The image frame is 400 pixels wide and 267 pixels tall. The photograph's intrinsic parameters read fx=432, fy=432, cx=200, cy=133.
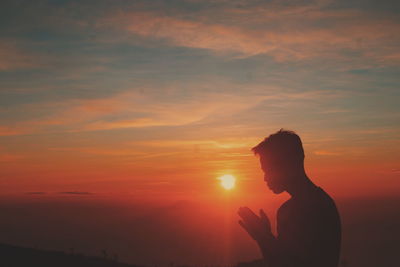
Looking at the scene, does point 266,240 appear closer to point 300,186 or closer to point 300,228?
point 300,228

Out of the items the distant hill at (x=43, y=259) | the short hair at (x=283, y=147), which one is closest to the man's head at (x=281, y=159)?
the short hair at (x=283, y=147)

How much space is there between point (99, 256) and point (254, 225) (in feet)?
28.7

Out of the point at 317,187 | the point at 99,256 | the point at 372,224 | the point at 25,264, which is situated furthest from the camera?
the point at 372,224

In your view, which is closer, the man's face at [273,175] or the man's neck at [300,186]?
the man's neck at [300,186]

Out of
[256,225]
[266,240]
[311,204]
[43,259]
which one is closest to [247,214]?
[256,225]

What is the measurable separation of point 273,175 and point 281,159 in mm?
180

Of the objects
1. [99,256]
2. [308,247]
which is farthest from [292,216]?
[99,256]

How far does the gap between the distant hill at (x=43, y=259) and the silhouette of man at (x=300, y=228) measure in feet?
25.3

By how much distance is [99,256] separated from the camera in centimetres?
1162

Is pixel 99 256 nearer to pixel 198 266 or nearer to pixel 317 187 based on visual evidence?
pixel 198 266

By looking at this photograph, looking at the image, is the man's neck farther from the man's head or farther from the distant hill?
the distant hill

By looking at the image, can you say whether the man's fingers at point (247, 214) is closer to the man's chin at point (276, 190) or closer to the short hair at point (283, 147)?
the man's chin at point (276, 190)

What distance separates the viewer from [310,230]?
3.84 metres

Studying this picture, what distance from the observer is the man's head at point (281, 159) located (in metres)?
4.17
